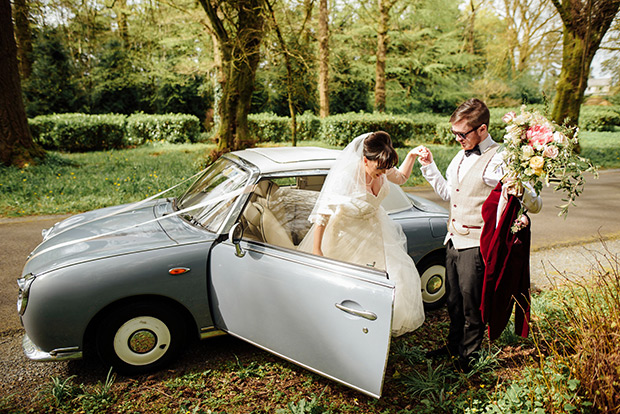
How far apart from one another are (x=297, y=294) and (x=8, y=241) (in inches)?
216

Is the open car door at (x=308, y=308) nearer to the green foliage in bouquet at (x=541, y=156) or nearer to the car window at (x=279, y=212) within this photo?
the car window at (x=279, y=212)

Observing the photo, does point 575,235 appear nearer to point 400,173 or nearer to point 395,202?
point 395,202

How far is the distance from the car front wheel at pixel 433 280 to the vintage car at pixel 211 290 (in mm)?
1284

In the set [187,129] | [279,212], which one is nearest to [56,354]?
[279,212]

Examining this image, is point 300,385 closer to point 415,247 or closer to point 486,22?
point 415,247

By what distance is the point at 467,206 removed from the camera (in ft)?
8.81

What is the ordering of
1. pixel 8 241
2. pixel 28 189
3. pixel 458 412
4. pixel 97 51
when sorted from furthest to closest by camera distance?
pixel 97 51 → pixel 28 189 → pixel 8 241 → pixel 458 412

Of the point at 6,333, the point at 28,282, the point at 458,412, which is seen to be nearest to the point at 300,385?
the point at 458,412

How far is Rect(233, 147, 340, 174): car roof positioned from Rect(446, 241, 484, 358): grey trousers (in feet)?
4.41

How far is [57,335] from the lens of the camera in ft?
8.68

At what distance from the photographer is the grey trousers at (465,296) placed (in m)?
2.73

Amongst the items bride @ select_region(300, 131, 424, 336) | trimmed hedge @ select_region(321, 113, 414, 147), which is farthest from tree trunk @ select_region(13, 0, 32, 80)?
bride @ select_region(300, 131, 424, 336)

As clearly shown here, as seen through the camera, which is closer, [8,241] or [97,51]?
[8,241]

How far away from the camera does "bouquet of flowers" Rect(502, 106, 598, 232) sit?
2.20 m
